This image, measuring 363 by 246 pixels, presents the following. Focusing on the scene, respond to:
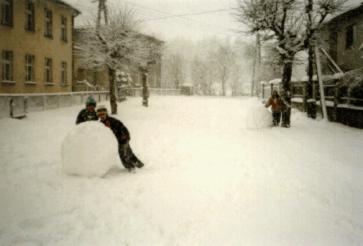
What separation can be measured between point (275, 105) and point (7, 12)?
16093mm

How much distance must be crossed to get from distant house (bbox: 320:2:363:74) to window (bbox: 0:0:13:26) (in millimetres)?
18524

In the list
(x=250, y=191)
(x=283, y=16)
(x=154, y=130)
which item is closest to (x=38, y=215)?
(x=250, y=191)

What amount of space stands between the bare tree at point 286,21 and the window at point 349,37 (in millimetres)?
10680

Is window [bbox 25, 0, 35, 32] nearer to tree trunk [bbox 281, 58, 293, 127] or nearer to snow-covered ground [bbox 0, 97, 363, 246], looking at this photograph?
snow-covered ground [bbox 0, 97, 363, 246]

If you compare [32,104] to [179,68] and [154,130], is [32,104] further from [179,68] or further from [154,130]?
[179,68]

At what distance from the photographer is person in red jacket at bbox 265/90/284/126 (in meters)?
16.4

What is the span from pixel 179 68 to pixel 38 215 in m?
71.7

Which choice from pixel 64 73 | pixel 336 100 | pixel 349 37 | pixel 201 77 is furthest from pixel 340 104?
pixel 201 77

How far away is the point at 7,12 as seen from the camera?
22.5m

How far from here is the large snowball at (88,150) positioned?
24.8 feet

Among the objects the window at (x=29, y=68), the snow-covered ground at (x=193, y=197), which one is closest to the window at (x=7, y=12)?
the window at (x=29, y=68)

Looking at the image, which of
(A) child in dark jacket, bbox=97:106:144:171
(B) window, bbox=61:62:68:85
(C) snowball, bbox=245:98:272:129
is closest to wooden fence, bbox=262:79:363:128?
(C) snowball, bbox=245:98:272:129

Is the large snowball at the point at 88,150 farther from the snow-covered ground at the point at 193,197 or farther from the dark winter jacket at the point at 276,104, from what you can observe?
the dark winter jacket at the point at 276,104

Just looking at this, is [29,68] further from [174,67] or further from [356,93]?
[174,67]
